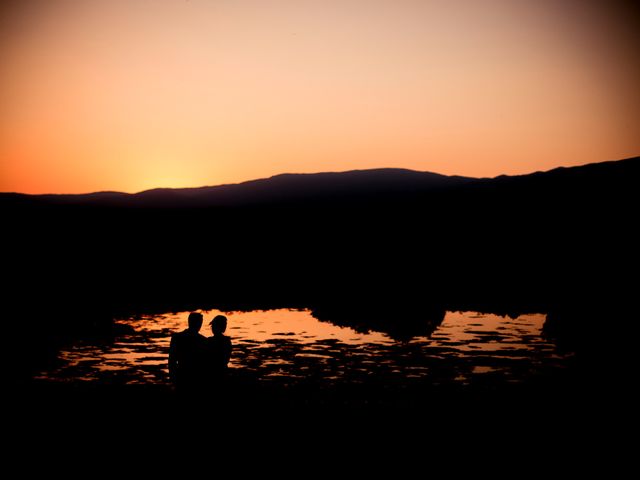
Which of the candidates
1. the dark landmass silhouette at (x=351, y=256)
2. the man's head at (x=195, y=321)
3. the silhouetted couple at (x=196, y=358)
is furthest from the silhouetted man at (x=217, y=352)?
the dark landmass silhouette at (x=351, y=256)

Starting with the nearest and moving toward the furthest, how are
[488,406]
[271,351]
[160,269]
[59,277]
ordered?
[488,406]
[271,351]
[59,277]
[160,269]

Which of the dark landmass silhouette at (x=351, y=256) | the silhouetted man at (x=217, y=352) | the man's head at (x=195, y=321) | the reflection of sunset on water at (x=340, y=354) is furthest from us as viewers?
the dark landmass silhouette at (x=351, y=256)

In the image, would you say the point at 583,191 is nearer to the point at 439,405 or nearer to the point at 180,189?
the point at 439,405

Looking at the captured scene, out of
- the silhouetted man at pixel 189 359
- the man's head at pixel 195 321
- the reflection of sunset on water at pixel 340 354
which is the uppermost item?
the man's head at pixel 195 321

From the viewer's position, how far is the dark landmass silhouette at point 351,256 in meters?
43.2

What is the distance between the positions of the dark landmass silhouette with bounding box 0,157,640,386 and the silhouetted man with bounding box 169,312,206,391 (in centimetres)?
1391

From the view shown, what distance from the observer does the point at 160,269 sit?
9188 centimetres

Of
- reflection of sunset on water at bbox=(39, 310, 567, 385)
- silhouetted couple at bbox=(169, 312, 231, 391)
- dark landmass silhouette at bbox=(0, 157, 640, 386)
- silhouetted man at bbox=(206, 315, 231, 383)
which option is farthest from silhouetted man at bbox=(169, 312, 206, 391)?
dark landmass silhouette at bbox=(0, 157, 640, 386)

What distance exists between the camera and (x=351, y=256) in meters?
95.4

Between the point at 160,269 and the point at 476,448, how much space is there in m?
82.7

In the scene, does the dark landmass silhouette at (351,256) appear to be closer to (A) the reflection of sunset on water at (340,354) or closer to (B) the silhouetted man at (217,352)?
(A) the reflection of sunset on water at (340,354)

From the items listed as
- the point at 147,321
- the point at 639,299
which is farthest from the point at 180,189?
the point at 639,299

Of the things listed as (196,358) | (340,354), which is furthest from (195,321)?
(340,354)

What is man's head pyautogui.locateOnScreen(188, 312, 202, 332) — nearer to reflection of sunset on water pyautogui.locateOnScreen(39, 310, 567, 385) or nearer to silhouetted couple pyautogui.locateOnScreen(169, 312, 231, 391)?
silhouetted couple pyautogui.locateOnScreen(169, 312, 231, 391)
